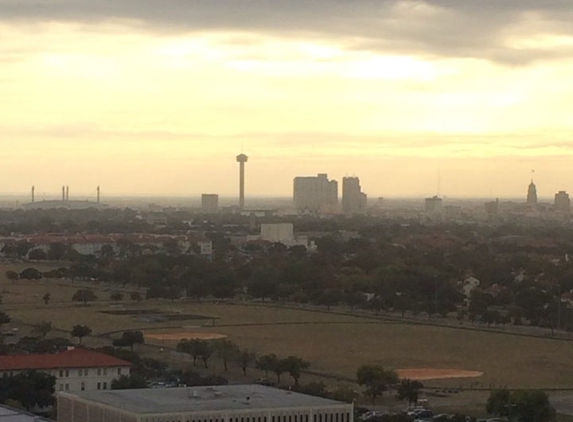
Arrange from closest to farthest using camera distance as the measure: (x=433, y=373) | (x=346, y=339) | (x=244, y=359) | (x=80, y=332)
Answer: (x=244, y=359) < (x=433, y=373) < (x=80, y=332) < (x=346, y=339)

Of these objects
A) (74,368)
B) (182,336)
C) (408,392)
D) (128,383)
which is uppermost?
(74,368)

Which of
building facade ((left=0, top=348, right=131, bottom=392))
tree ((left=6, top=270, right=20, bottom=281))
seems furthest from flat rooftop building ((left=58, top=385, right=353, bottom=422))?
tree ((left=6, top=270, right=20, bottom=281))

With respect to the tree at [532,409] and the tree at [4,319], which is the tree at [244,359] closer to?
the tree at [532,409]

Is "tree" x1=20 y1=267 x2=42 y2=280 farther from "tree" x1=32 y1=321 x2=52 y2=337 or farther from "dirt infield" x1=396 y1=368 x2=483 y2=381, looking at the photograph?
"dirt infield" x1=396 y1=368 x2=483 y2=381

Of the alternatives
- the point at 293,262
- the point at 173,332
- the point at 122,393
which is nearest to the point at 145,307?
the point at 173,332

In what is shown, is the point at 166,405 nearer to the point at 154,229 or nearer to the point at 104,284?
the point at 104,284

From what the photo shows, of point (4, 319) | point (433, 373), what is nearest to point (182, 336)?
point (4, 319)

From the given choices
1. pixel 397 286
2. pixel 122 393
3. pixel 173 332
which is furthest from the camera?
pixel 397 286

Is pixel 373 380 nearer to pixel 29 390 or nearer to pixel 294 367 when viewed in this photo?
pixel 294 367
